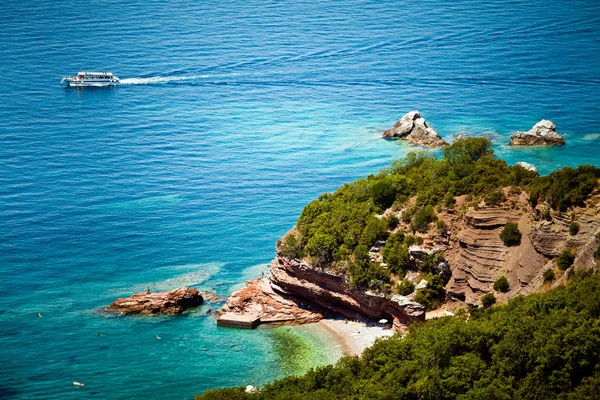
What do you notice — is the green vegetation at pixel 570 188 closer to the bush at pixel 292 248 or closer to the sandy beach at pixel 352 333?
the sandy beach at pixel 352 333

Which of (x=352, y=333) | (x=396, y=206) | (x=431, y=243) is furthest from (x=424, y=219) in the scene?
(x=352, y=333)

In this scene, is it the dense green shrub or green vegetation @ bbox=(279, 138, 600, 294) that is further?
the dense green shrub

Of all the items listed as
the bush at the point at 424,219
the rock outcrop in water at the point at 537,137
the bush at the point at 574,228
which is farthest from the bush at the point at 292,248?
the rock outcrop in water at the point at 537,137

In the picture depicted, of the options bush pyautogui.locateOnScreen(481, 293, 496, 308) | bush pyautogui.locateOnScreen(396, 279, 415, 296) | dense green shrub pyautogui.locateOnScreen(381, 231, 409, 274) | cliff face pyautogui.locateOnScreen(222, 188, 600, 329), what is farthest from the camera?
dense green shrub pyautogui.locateOnScreen(381, 231, 409, 274)

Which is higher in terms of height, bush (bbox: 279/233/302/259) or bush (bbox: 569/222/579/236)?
bush (bbox: 569/222/579/236)

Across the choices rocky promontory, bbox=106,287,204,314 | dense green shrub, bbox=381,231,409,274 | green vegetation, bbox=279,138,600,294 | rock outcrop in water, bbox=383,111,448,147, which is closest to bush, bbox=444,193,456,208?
green vegetation, bbox=279,138,600,294

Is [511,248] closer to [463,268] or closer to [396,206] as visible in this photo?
[463,268]

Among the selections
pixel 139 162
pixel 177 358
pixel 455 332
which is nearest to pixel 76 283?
pixel 177 358

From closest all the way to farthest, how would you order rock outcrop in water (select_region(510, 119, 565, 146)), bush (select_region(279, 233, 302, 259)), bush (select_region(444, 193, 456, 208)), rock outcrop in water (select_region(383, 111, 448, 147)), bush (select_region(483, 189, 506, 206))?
bush (select_region(483, 189, 506, 206)), bush (select_region(444, 193, 456, 208)), bush (select_region(279, 233, 302, 259)), rock outcrop in water (select_region(510, 119, 565, 146)), rock outcrop in water (select_region(383, 111, 448, 147))

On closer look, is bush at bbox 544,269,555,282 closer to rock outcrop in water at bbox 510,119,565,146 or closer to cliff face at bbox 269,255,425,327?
cliff face at bbox 269,255,425,327
